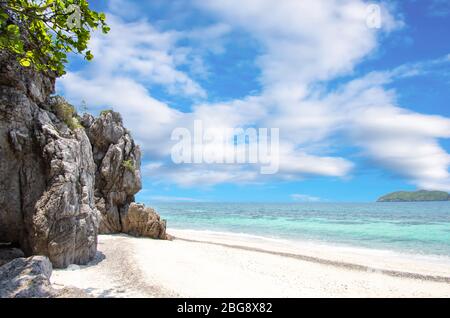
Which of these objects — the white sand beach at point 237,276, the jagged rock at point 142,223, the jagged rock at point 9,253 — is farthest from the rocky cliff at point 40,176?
the jagged rock at point 142,223

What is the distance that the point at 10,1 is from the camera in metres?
8.75

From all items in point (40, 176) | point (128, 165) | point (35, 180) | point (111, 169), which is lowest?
point (35, 180)

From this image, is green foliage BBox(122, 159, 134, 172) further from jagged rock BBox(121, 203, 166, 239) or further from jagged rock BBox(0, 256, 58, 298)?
jagged rock BBox(0, 256, 58, 298)

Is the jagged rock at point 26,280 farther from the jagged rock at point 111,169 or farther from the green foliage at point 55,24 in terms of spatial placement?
the jagged rock at point 111,169

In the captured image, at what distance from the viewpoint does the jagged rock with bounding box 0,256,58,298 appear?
819 centimetres

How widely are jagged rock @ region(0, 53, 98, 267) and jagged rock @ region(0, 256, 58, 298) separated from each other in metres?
2.86

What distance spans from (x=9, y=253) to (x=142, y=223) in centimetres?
1279

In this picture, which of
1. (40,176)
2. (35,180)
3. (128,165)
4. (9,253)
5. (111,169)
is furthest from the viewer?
(128,165)

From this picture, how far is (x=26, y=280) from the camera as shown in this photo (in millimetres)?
8688

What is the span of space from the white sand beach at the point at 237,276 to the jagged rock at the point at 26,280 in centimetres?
115

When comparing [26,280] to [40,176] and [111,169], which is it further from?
[111,169]

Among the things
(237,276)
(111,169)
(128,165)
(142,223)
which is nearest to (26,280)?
(237,276)
